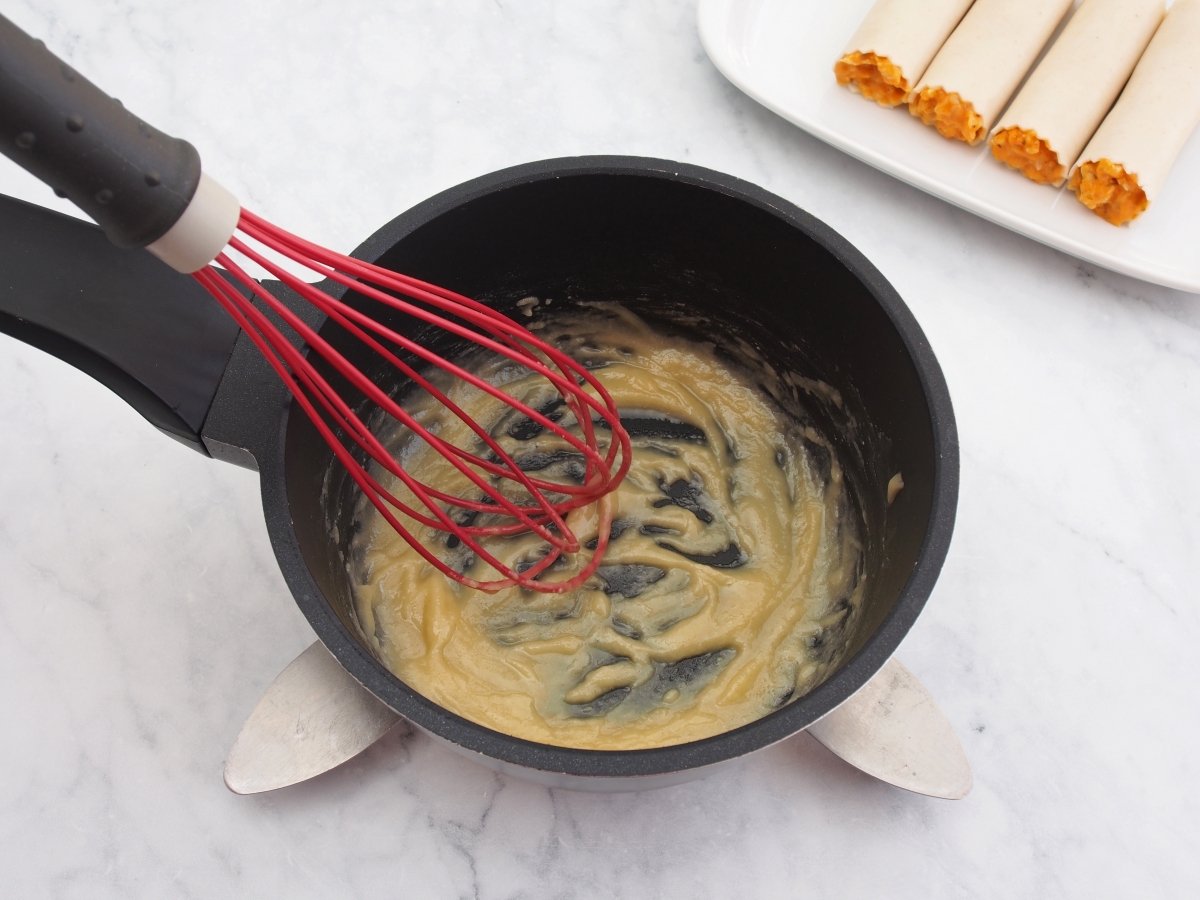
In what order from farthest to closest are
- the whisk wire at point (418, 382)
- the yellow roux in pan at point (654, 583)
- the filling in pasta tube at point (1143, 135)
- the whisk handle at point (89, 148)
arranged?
the filling in pasta tube at point (1143, 135)
the yellow roux in pan at point (654, 583)
the whisk wire at point (418, 382)
the whisk handle at point (89, 148)

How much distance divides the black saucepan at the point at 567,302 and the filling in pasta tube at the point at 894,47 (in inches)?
15.9

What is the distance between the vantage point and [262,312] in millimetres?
819

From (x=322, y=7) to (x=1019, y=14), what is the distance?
2.77 ft

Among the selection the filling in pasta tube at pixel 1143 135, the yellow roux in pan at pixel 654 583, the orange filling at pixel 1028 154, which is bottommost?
the yellow roux in pan at pixel 654 583

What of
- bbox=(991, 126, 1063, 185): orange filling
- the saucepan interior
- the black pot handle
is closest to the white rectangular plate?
bbox=(991, 126, 1063, 185): orange filling

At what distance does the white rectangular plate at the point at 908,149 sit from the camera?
1199 mm

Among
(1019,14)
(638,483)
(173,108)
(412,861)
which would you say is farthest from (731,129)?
(412,861)

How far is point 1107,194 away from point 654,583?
685mm

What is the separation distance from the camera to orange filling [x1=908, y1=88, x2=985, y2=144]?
A: 1223mm

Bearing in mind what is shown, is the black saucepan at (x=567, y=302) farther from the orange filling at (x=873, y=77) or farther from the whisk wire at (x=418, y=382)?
the orange filling at (x=873, y=77)

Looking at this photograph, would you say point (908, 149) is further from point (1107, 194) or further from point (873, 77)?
point (1107, 194)

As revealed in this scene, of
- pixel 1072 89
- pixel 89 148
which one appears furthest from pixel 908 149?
pixel 89 148

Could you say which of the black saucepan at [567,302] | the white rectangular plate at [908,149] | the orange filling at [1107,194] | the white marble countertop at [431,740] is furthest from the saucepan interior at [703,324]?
the orange filling at [1107,194]

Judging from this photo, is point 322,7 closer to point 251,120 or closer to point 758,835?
point 251,120
